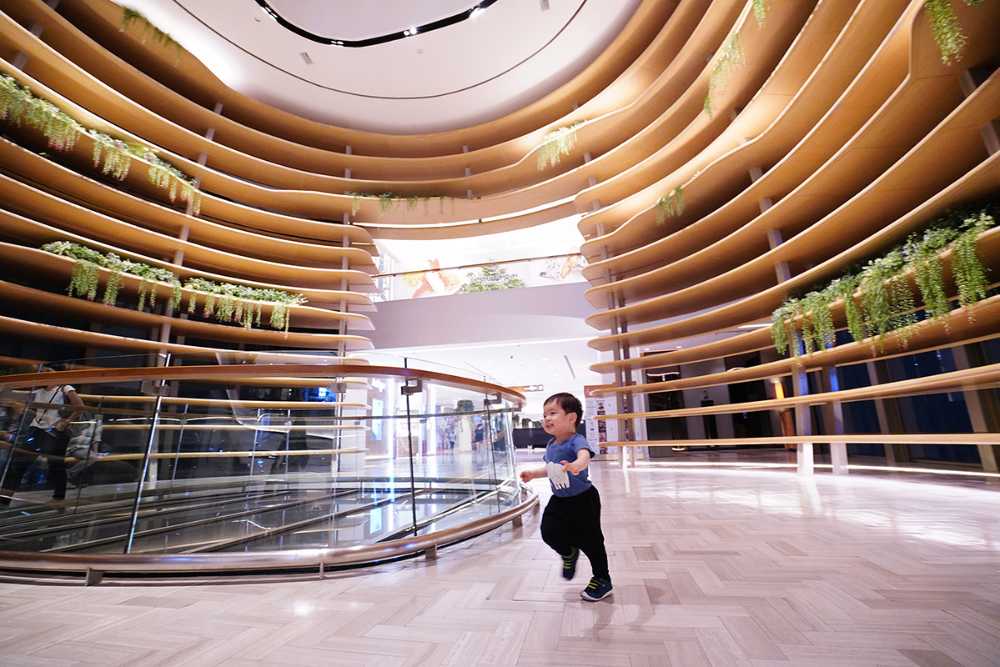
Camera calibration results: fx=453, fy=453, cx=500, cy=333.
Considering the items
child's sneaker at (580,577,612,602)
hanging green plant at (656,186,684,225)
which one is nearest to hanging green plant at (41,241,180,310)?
child's sneaker at (580,577,612,602)

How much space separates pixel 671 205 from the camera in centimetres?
609

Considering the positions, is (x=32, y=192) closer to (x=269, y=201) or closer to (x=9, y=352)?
(x=9, y=352)

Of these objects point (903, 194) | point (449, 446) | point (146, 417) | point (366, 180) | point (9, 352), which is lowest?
point (449, 446)

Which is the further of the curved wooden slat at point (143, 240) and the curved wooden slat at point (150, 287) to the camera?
the curved wooden slat at point (143, 240)

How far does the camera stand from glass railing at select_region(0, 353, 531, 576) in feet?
7.92

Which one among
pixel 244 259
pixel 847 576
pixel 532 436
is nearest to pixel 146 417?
pixel 847 576

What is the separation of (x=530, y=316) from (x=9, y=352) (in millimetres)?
7338

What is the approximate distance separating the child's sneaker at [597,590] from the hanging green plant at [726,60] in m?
5.64

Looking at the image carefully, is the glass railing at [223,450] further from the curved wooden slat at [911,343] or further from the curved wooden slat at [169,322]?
the curved wooden slat at [169,322]

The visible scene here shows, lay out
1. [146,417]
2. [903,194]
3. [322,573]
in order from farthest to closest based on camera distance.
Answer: [903,194], [146,417], [322,573]

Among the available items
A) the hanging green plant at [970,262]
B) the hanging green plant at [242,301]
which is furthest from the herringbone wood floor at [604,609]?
the hanging green plant at [242,301]

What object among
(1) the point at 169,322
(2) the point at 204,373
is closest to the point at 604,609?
(2) the point at 204,373

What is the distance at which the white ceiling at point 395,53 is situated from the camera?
23.3ft

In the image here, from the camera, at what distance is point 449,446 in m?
3.17
